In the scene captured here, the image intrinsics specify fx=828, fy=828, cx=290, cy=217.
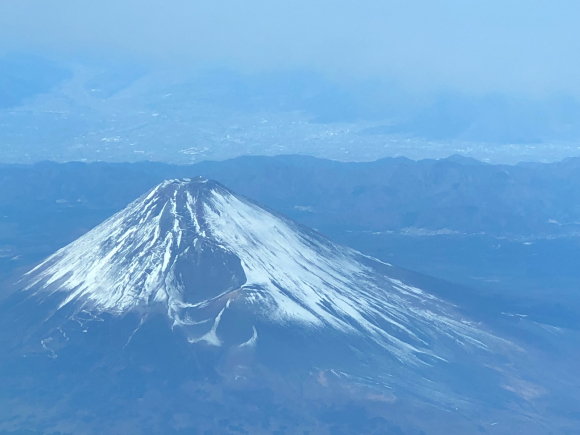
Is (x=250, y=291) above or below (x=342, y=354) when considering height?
above

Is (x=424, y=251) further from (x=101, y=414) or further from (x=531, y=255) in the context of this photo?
(x=101, y=414)

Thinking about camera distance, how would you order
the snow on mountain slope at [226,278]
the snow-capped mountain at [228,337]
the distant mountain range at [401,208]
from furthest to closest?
the distant mountain range at [401,208]
the snow on mountain slope at [226,278]
the snow-capped mountain at [228,337]

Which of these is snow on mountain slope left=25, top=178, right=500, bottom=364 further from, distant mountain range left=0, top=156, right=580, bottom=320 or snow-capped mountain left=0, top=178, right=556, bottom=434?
distant mountain range left=0, top=156, right=580, bottom=320

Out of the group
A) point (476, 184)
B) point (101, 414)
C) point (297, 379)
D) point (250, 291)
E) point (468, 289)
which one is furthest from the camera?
point (476, 184)

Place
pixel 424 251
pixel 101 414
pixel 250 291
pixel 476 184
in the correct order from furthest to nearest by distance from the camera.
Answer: pixel 476 184 → pixel 424 251 → pixel 250 291 → pixel 101 414

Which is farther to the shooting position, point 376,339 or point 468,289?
point 468,289

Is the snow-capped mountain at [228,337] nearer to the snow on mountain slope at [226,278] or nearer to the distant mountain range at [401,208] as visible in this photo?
the snow on mountain slope at [226,278]

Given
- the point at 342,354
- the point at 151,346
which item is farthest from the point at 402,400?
the point at 151,346

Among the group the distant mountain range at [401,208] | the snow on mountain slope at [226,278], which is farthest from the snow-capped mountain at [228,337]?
the distant mountain range at [401,208]
